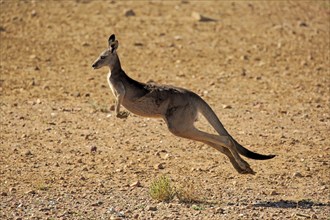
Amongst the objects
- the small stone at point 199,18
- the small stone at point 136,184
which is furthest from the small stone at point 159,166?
the small stone at point 199,18

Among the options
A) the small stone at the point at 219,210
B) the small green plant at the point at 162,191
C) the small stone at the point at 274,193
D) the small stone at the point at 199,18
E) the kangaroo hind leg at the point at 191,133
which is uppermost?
the kangaroo hind leg at the point at 191,133

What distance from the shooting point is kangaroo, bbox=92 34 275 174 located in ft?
36.0

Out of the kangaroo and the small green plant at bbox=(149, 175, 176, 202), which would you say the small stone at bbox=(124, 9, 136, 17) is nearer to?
the kangaroo

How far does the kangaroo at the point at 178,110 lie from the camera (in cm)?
1098

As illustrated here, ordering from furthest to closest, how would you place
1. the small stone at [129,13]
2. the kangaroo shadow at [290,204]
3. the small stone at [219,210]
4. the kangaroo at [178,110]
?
the small stone at [129,13]
the kangaroo at [178,110]
the kangaroo shadow at [290,204]
the small stone at [219,210]

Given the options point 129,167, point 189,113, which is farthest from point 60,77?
point 189,113

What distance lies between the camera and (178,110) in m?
11.0

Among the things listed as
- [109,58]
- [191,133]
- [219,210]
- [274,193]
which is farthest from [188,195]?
[109,58]

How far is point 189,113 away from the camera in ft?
36.3

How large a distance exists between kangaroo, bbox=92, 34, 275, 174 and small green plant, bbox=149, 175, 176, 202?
2.23ft

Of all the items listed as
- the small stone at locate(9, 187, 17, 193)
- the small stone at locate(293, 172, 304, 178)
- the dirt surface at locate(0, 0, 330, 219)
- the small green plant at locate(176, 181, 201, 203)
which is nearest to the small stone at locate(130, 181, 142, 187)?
the dirt surface at locate(0, 0, 330, 219)

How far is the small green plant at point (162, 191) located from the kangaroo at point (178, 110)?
2.23 feet

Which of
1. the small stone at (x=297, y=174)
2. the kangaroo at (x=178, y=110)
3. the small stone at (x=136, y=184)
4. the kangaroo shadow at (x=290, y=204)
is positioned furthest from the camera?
the small stone at (x=297, y=174)

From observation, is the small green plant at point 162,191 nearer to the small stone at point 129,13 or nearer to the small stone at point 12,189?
the small stone at point 12,189
